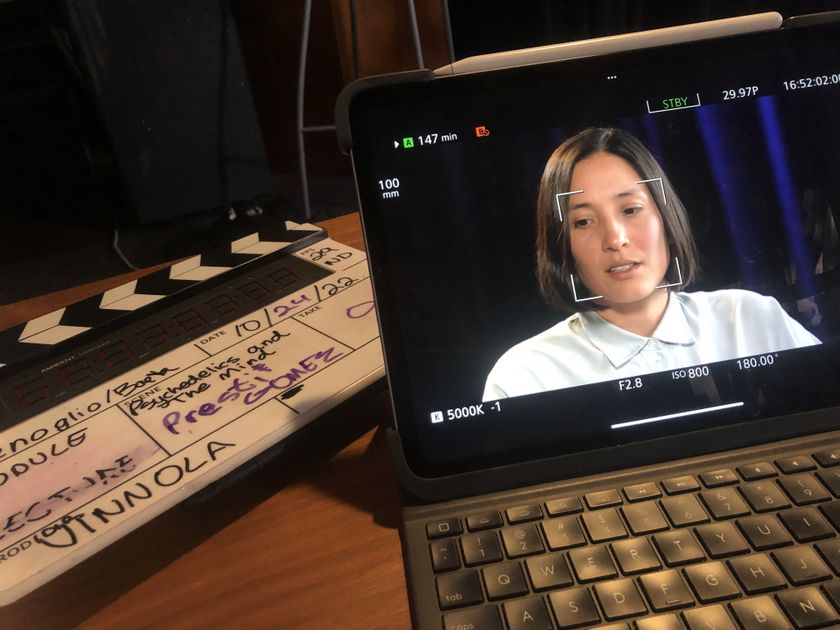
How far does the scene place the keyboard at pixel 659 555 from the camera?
0.29 m

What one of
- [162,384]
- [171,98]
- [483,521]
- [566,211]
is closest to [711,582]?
[483,521]

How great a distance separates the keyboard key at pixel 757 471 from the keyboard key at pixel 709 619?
92 mm

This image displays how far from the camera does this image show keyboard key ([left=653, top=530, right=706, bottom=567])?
0.31 meters

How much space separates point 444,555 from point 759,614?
16 cm

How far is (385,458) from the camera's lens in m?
0.43

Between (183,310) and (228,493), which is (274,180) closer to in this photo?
(183,310)

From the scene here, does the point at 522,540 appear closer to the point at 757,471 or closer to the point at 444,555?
the point at 444,555

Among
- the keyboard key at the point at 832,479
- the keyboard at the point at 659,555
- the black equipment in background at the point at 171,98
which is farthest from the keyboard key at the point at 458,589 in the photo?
the black equipment in background at the point at 171,98

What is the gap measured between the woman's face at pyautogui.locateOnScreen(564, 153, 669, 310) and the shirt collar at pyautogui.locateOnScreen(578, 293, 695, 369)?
15 mm

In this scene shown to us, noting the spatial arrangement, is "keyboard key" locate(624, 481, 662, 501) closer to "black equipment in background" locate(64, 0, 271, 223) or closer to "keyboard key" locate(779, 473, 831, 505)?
"keyboard key" locate(779, 473, 831, 505)

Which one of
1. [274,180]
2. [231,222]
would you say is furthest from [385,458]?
[274,180]

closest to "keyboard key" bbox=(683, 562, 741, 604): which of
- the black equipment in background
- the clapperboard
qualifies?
the clapperboard

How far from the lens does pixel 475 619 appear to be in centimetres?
30

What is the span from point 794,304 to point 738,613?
203 millimetres
